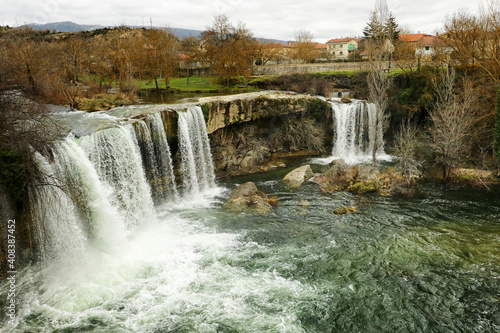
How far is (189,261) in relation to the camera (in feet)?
39.2

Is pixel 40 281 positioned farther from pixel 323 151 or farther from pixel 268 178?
pixel 323 151

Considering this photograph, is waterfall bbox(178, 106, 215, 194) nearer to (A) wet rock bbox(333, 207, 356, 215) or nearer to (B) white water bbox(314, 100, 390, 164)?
(A) wet rock bbox(333, 207, 356, 215)

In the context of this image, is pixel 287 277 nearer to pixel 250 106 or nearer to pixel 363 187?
pixel 363 187

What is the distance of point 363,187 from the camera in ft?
60.7

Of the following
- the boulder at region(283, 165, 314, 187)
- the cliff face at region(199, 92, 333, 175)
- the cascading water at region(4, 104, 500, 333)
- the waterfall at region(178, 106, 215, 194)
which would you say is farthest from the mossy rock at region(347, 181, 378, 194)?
the waterfall at region(178, 106, 215, 194)

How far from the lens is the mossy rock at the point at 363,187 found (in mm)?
18422

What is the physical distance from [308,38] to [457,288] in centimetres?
6799

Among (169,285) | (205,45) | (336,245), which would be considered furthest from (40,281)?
(205,45)

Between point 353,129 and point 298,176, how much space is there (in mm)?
8241

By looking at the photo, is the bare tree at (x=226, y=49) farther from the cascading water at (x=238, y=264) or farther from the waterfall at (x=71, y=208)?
the waterfall at (x=71, y=208)

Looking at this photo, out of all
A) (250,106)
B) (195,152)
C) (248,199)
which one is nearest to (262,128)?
(250,106)

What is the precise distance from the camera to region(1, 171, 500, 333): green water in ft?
30.0

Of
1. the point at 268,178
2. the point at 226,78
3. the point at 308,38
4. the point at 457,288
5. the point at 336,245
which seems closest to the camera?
the point at 457,288

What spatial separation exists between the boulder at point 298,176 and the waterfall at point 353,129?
18.3 feet
